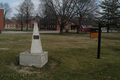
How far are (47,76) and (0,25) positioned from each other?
46.2 metres

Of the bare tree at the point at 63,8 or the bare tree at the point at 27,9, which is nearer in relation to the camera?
the bare tree at the point at 63,8

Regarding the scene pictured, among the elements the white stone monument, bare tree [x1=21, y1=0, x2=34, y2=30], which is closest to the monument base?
the white stone monument

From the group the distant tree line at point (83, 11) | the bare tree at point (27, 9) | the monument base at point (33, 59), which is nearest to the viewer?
the monument base at point (33, 59)

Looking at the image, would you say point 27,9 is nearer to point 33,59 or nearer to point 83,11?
point 83,11

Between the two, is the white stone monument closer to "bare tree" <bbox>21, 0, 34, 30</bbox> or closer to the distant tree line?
the distant tree line

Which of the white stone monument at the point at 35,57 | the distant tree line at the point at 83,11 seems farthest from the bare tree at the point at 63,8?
the white stone monument at the point at 35,57

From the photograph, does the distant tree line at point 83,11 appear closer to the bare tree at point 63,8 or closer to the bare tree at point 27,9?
the bare tree at point 63,8

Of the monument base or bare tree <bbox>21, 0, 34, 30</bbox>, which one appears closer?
the monument base

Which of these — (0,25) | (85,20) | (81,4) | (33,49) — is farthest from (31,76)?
(0,25)

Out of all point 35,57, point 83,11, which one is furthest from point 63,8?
point 35,57

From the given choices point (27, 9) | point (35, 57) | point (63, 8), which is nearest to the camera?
point (35, 57)

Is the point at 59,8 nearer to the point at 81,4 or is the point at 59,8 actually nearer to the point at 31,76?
the point at 81,4

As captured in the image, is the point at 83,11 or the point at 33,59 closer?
the point at 33,59

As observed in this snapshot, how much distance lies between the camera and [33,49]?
19.4ft
